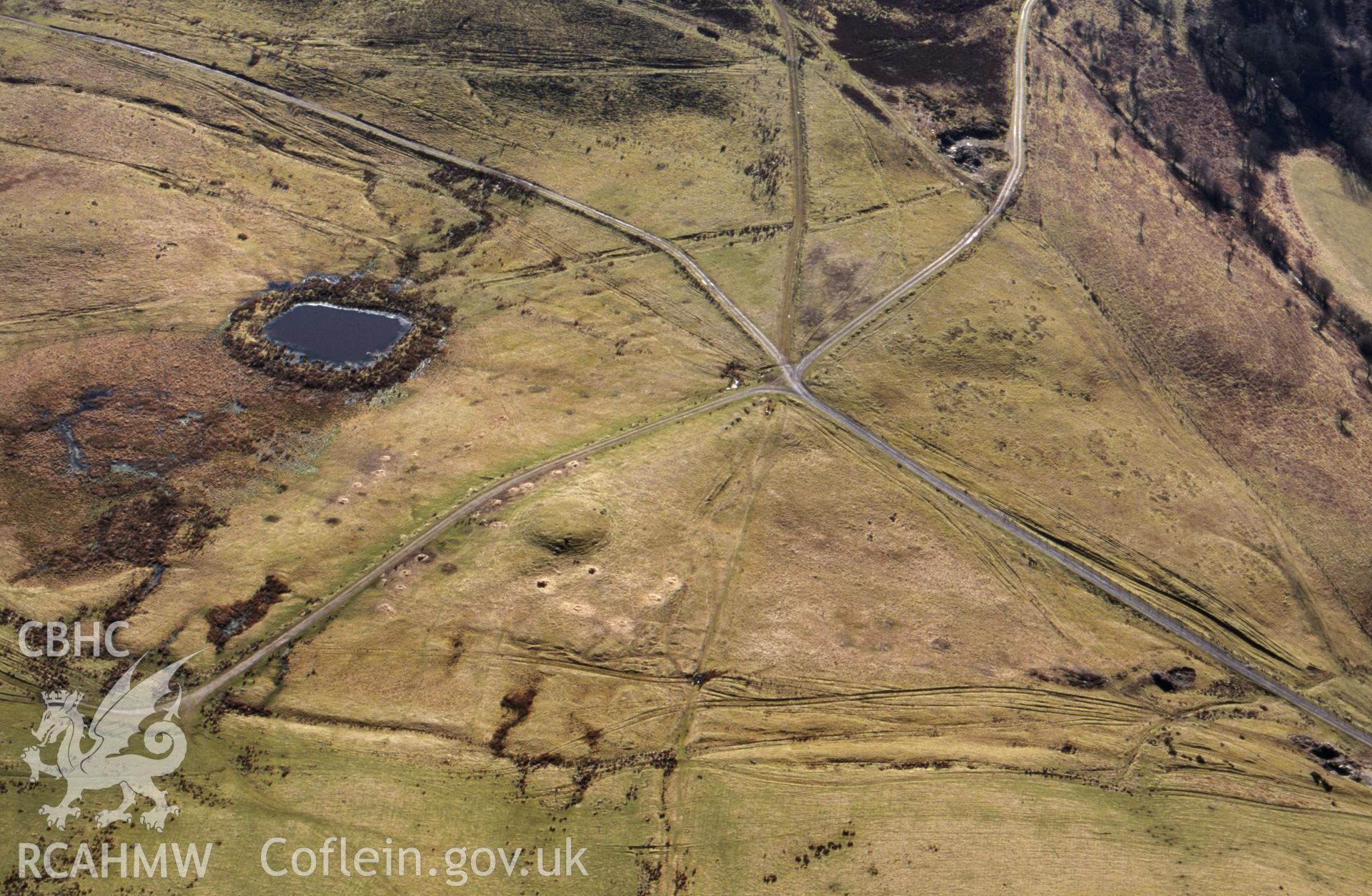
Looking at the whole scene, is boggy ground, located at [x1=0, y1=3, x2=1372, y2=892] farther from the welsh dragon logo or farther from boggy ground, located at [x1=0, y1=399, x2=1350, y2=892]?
the welsh dragon logo

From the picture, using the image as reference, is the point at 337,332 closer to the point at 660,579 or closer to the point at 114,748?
the point at 114,748

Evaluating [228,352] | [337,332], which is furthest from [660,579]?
[228,352]

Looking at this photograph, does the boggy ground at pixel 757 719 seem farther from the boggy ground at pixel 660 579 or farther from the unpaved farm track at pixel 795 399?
the unpaved farm track at pixel 795 399

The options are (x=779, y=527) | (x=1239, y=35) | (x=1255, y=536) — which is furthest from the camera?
(x=1239, y=35)

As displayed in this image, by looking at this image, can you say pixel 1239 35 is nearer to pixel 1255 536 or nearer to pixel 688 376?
pixel 1255 536

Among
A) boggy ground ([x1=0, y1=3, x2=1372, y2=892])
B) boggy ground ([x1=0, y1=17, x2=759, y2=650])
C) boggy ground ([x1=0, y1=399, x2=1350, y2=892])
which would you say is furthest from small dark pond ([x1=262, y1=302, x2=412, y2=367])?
boggy ground ([x1=0, y1=399, x2=1350, y2=892])

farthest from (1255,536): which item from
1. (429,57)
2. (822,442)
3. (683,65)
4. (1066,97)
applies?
(429,57)
